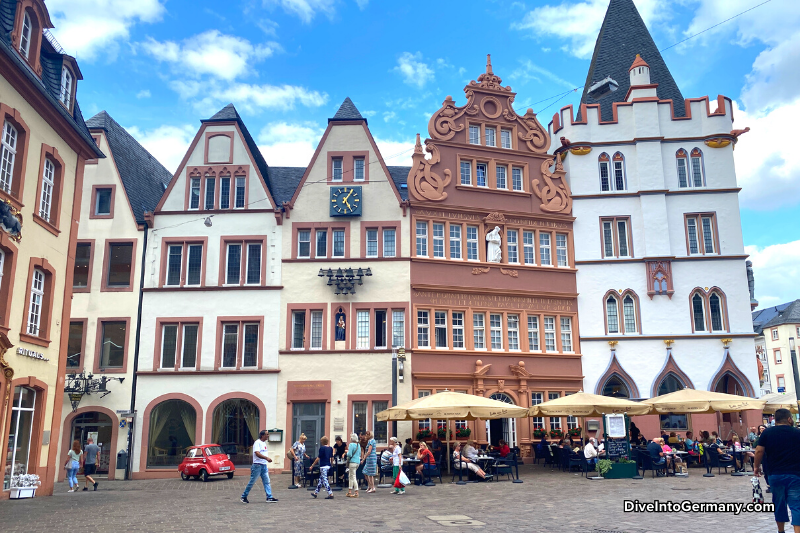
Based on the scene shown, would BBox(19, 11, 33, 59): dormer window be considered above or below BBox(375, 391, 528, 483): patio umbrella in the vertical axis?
above

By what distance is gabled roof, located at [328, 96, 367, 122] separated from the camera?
107 feet

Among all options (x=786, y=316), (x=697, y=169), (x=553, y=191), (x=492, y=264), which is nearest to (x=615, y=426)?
(x=492, y=264)

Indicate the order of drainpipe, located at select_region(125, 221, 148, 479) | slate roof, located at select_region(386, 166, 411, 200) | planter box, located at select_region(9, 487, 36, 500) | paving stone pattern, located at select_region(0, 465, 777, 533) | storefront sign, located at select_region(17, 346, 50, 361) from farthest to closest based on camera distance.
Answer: slate roof, located at select_region(386, 166, 411, 200), drainpipe, located at select_region(125, 221, 148, 479), storefront sign, located at select_region(17, 346, 50, 361), planter box, located at select_region(9, 487, 36, 500), paving stone pattern, located at select_region(0, 465, 777, 533)

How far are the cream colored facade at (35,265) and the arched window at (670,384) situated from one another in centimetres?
2500

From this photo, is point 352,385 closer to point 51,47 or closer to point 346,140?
point 346,140

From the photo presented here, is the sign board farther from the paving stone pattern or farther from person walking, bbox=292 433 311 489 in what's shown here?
person walking, bbox=292 433 311 489

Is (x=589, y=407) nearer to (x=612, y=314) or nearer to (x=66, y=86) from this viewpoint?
(x=612, y=314)

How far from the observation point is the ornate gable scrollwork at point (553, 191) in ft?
112

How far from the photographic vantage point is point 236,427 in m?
29.7

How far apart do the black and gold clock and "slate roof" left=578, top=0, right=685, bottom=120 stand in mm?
14153

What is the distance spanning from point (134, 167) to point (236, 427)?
46.8 ft

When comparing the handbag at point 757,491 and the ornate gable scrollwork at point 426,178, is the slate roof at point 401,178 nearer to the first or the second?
the ornate gable scrollwork at point 426,178

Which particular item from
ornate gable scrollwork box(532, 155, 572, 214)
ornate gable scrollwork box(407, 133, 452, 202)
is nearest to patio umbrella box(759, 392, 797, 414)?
ornate gable scrollwork box(532, 155, 572, 214)

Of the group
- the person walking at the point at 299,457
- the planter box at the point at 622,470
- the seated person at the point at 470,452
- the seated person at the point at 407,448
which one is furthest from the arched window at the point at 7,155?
the planter box at the point at 622,470
